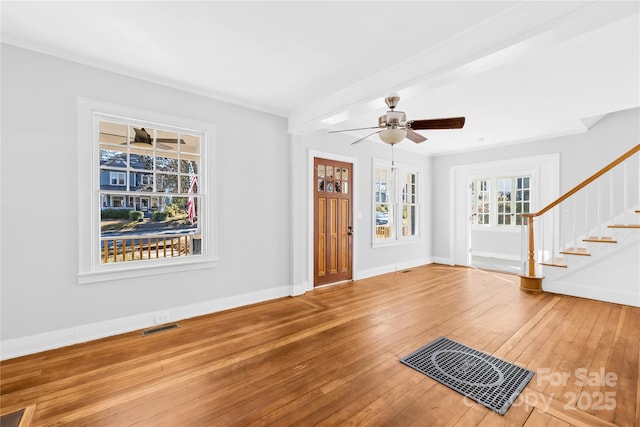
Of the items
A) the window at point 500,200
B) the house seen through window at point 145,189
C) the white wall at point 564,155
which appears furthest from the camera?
the window at point 500,200

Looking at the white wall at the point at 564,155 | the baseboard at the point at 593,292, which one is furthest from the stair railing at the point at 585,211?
the white wall at the point at 564,155

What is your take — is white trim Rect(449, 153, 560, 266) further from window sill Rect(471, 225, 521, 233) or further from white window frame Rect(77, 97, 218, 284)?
white window frame Rect(77, 97, 218, 284)

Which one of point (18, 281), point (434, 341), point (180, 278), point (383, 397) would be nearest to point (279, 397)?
point (383, 397)

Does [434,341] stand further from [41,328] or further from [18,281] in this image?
[18,281]

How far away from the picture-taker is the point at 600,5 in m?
1.81

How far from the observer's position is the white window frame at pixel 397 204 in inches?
226

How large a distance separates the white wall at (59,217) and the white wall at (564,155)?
207 inches

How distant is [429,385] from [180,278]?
2882 millimetres

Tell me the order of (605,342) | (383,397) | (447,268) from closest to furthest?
1. (383,397)
2. (605,342)
3. (447,268)

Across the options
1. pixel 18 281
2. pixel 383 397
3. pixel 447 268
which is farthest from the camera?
pixel 447 268

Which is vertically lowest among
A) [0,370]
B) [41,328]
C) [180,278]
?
[0,370]

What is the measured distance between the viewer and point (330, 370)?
2.27 metres

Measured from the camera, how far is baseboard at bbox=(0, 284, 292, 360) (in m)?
2.54

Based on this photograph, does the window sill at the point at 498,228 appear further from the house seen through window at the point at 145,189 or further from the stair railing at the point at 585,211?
the house seen through window at the point at 145,189
